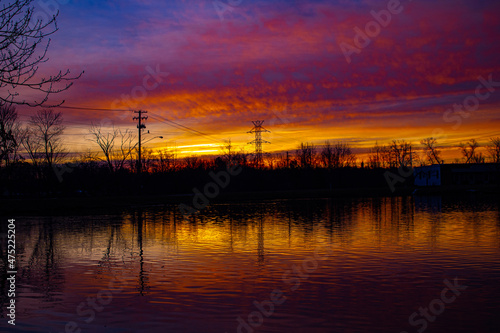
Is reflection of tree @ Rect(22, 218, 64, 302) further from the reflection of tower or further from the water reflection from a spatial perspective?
the reflection of tower

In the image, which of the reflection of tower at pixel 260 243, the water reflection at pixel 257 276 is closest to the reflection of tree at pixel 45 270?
the water reflection at pixel 257 276

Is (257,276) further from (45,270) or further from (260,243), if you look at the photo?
(45,270)

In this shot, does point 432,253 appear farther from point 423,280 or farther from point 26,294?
point 26,294

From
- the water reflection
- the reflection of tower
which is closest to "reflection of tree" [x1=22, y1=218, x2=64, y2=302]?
the water reflection

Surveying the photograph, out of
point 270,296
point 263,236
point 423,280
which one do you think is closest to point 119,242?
point 263,236

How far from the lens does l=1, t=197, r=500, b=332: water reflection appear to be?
8.30m

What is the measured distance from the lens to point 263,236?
19.7 metres

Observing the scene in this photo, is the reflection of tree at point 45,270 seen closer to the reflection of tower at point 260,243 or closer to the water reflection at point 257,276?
the water reflection at point 257,276

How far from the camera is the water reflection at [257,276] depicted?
8.30 meters

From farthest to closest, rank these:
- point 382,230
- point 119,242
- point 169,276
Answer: point 382,230 → point 119,242 → point 169,276

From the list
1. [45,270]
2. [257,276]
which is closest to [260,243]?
[257,276]

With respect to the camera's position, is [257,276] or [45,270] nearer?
[257,276]

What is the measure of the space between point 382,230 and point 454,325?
517 inches

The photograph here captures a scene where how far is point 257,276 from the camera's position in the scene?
11789 millimetres
